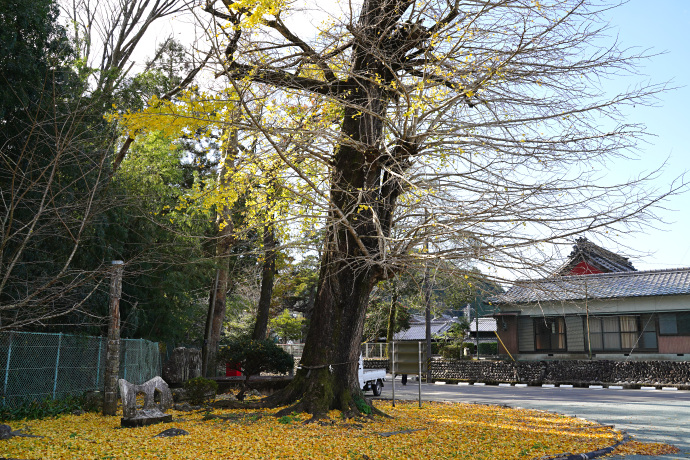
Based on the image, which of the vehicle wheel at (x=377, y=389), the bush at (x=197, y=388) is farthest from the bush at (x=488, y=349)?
the bush at (x=197, y=388)

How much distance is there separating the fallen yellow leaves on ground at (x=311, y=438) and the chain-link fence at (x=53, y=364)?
107 cm

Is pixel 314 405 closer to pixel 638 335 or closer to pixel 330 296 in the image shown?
pixel 330 296

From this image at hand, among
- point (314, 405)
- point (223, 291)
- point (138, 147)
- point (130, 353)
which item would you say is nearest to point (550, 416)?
point (314, 405)

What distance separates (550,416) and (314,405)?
594cm

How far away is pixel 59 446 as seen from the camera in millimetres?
7656

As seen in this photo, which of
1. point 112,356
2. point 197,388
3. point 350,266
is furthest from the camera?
point 197,388

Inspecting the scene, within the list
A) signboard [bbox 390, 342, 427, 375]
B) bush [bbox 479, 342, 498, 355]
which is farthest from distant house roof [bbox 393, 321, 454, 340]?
signboard [bbox 390, 342, 427, 375]

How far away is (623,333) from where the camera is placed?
2653 cm

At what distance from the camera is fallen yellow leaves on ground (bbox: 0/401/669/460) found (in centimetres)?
744

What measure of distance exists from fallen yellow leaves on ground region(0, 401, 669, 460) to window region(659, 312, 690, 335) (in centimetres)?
1646

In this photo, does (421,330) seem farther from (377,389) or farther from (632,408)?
(632,408)

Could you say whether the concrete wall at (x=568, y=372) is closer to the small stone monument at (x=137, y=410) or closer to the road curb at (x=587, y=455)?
the road curb at (x=587, y=455)

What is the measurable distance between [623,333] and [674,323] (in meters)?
2.32

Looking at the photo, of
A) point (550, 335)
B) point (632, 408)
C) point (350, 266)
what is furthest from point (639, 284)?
point (350, 266)
